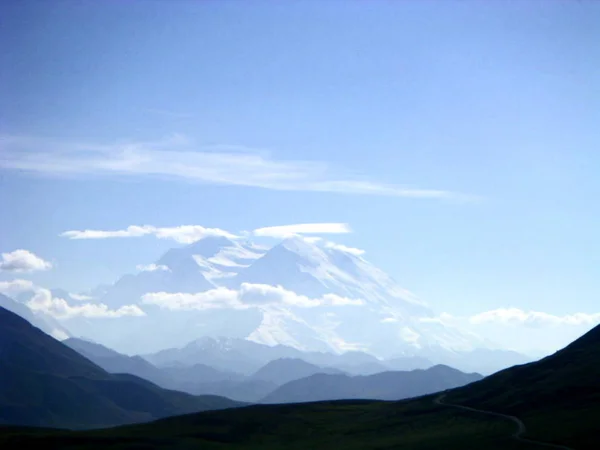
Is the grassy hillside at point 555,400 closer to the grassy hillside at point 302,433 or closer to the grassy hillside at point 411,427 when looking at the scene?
the grassy hillside at point 411,427

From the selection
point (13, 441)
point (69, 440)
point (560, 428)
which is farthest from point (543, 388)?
point (13, 441)

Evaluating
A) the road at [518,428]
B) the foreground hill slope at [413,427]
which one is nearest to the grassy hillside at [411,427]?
the foreground hill slope at [413,427]

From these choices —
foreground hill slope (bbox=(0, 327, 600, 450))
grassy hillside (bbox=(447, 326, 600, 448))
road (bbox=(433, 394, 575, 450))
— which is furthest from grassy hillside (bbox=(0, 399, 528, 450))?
grassy hillside (bbox=(447, 326, 600, 448))

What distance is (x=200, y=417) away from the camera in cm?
19550

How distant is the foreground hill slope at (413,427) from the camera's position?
13688 cm

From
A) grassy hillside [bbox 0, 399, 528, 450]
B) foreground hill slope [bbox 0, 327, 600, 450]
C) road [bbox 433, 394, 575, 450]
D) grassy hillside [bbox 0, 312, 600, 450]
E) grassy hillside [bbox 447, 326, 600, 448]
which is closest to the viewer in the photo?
road [bbox 433, 394, 575, 450]

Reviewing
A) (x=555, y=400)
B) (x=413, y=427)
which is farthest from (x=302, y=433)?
(x=555, y=400)

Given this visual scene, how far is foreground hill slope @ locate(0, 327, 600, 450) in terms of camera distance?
136875 millimetres

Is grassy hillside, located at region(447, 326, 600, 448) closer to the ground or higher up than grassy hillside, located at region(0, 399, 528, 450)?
higher up

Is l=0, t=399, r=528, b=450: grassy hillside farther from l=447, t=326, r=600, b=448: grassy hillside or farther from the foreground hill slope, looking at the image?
l=447, t=326, r=600, b=448: grassy hillside

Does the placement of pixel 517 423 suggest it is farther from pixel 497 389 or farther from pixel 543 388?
pixel 497 389

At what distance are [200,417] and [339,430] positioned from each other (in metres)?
39.6

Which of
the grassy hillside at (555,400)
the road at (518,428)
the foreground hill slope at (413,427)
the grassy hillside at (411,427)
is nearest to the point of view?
the road at (518,428)

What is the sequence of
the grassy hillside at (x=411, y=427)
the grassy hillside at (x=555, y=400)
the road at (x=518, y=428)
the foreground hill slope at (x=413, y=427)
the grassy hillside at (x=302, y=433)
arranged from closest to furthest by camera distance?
the road at (x=518, y=428) < the grassy hillside at (x=555, y=400) < the foreground hill slope at (x=413, y=427) < the grassy hillside at (x=411, y=427) < the grassy hillside at (x=302, y=433)
